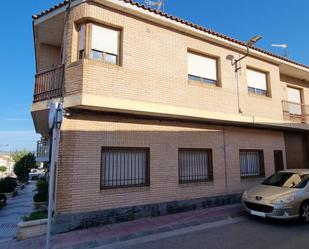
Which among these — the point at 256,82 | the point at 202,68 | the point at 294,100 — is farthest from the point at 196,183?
the point at 294,100

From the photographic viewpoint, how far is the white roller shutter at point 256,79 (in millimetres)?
11805

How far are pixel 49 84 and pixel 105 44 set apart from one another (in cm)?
228

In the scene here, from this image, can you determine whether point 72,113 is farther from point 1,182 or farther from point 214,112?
point 1,182

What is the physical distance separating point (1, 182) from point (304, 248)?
735 inches

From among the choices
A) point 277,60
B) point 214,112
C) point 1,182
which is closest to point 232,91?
point 214,112

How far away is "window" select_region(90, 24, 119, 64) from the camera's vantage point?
812 cm

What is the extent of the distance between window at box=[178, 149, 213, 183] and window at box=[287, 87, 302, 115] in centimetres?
631

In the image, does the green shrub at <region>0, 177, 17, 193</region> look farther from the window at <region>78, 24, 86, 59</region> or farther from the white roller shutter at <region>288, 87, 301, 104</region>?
the white roller shutter at <region>288, 87, 301, 104</region>

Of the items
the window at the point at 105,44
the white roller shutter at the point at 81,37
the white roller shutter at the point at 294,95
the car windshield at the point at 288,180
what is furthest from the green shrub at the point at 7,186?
the white roller shutter at the point at 294,95

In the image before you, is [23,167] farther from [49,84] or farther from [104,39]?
[104,39]

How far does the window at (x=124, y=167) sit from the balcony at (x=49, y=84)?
2432mm

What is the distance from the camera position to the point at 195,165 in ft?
33.1

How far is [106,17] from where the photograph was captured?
8227mm

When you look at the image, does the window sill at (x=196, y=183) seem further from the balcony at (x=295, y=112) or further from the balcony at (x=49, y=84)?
the balcony at (x=295, y=112)
